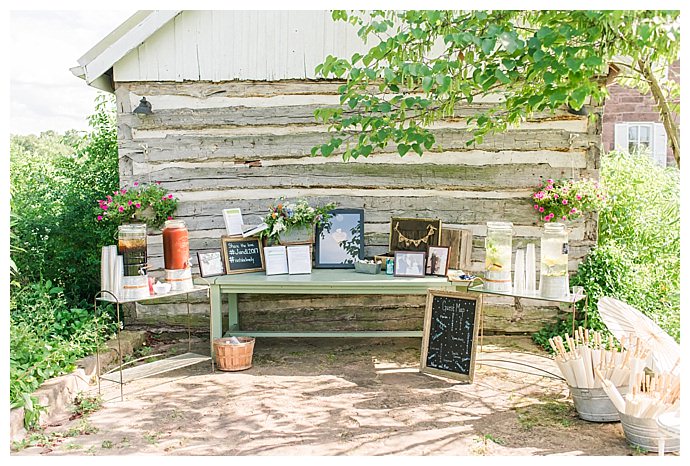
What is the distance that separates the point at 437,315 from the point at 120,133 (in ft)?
10.6

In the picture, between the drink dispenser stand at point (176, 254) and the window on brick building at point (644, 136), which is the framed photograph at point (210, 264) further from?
the window on brick building at point (644, 136)

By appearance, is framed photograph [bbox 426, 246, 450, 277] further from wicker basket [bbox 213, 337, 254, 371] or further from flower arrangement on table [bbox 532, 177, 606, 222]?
wicker basket [bbox 213, 337, 254, 371]

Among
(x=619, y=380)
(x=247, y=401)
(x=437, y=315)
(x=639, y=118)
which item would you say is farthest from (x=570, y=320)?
(x=639, y=118)

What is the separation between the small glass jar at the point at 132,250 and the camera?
4648 mm

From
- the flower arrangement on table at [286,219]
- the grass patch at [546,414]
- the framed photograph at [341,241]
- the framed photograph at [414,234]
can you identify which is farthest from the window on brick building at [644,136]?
the grass patch at [546,414]

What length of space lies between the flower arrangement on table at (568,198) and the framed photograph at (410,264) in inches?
50.9

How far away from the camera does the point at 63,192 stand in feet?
21.2

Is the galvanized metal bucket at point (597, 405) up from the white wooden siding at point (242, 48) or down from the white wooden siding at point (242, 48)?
down

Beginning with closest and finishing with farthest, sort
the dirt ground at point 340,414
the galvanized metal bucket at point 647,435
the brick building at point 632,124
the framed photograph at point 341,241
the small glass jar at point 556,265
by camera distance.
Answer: the galvanized metal bucket at point 647,435, the dirt ground at point 340,414, the small glass jar at point 556,265, the framed photograph at point 341,241, the brick building at point 632,124

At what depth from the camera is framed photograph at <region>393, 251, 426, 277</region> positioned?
206 inches

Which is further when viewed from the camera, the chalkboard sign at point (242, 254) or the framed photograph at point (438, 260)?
the chalkboard sign at point (242, 254)

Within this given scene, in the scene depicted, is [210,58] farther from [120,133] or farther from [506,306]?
[506,306]

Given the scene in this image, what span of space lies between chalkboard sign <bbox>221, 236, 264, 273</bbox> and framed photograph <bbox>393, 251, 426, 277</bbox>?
1.17 meters
